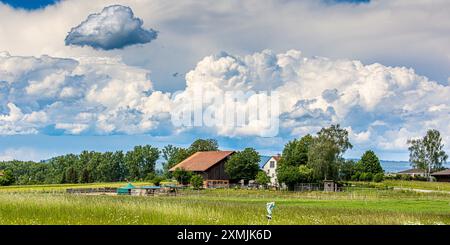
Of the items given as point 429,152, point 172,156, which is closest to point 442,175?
point 429,152

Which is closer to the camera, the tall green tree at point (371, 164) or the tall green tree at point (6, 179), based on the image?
the tall green tree at point (6, 179)

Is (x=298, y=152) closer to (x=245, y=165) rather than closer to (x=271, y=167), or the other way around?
(x=245, y=165)

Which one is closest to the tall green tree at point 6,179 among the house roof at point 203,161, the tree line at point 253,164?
the tree line at point 253,164

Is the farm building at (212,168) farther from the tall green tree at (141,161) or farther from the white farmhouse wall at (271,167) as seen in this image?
the tall green tree at (141,161)

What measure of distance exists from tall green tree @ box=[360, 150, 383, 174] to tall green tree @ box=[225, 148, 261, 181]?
26578 mm

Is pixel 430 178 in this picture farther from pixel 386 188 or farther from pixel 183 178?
pixel 183 178

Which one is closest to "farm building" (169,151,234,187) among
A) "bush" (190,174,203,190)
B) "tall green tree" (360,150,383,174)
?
"bush" (190,174,203,190)

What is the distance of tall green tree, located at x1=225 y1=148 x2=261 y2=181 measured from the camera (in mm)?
99000

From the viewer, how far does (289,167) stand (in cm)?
8575

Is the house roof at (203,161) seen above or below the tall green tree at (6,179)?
above

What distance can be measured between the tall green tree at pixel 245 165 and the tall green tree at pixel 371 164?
87.2 ft

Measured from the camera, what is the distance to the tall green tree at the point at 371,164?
113375mm
